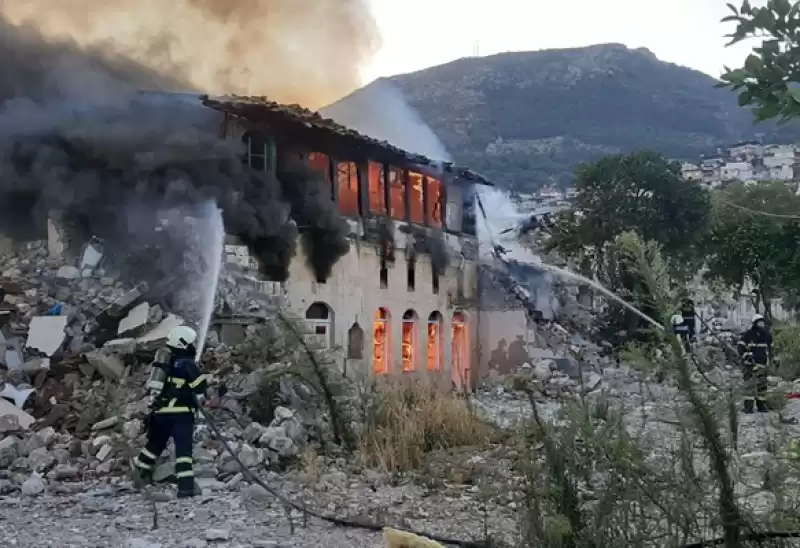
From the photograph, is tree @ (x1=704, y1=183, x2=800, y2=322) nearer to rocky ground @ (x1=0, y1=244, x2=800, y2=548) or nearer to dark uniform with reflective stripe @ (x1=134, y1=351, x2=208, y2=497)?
rocky ground @ (x1=0, y1=244, x2=800, y2=548)

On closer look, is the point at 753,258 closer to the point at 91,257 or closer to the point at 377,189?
the point at 377,189

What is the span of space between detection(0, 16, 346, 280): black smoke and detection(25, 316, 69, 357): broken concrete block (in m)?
2.00

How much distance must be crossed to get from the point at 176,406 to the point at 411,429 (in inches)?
98.3

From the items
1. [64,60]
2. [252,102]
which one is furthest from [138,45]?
[252,102]

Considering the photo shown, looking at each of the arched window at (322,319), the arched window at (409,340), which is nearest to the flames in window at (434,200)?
the arched window at (409,340)

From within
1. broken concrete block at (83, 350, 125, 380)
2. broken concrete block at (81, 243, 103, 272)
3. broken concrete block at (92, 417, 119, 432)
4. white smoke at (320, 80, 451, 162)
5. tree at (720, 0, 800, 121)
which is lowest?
broken concrete block at (92, 417, 119, 432)

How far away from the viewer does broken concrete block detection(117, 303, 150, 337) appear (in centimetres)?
1194

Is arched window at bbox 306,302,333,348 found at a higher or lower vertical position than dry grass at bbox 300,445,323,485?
higher

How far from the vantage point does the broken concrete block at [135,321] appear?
1194cm

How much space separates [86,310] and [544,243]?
19.6m

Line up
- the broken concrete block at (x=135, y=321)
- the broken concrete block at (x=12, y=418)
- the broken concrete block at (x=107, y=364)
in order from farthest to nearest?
the broken concrete block at (x=135, y=321)
the broken concrete block at (x=107, y=364)
the broken concrete block at (x=12, y=418)

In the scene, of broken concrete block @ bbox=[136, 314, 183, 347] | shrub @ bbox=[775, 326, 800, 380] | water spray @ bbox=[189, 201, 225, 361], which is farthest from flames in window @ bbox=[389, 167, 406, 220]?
shrub @ bbox=[775, 326, 800, 380]

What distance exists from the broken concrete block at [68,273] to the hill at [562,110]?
52.9 meters

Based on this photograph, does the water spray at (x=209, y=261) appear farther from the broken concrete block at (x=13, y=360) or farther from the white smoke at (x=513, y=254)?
the white smoke at (x=513, y=254)
